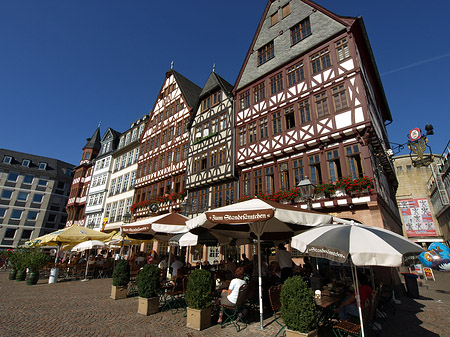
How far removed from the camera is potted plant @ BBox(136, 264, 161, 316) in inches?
271

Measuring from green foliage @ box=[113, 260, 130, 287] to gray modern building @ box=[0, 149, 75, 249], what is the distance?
150ft

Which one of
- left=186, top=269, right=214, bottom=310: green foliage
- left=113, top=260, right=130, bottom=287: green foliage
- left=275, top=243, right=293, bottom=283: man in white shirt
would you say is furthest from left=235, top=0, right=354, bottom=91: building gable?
left=113, top=260, right=130, bottom=287: green foliage

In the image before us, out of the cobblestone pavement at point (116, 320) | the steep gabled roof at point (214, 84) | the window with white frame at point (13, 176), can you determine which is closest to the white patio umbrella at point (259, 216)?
the cobblestone pavement at point (116, 320)

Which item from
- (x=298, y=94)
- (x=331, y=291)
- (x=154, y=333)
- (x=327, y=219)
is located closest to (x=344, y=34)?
(x=298, y=94)

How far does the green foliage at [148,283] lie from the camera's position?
22.8 ft

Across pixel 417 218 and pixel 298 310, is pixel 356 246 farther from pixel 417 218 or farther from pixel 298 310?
pixel 417 218

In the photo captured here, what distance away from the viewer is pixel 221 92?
21156mm

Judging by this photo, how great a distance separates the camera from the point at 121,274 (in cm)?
876

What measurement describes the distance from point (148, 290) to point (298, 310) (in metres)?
4.46

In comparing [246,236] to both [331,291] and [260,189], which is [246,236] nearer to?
[331,291]

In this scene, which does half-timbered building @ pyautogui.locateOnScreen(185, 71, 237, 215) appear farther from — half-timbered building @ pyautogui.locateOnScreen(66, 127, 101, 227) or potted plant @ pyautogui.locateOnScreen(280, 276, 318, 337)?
half-timbered building @ pyautogui.locateOnScreen(66, 127, 101, 227)

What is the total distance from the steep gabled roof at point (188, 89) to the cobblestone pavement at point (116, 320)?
1981 cm

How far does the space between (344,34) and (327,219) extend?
490 inches

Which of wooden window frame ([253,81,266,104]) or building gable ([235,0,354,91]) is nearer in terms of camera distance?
building gable ([235,0,354,91])
